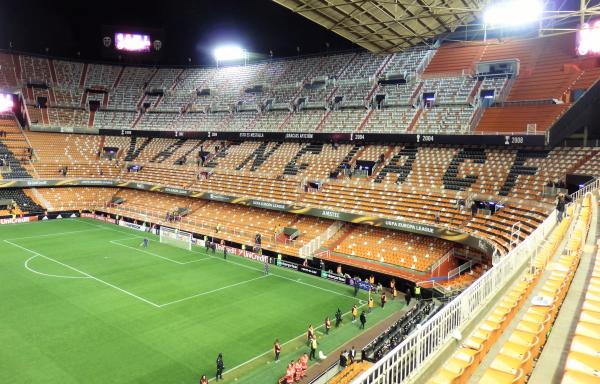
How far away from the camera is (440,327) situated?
29.3ft

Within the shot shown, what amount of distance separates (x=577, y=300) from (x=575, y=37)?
131 feet

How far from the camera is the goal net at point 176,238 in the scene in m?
41.1

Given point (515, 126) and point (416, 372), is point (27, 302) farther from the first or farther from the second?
point (515, 126)

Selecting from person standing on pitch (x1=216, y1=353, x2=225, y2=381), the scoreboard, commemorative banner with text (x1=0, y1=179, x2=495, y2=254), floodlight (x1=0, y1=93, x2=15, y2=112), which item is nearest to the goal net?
commemorative banner with text (x1=0, y1=179, x2=495, y2=254)

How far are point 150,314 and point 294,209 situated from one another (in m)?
19.1

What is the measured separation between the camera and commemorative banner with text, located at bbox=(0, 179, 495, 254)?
29797mm

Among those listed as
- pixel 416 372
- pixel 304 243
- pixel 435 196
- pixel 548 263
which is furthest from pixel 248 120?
pixel 416 372

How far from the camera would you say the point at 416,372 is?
8125mm

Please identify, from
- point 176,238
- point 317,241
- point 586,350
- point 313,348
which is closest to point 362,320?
point 313,348

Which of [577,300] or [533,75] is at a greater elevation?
[533,75]

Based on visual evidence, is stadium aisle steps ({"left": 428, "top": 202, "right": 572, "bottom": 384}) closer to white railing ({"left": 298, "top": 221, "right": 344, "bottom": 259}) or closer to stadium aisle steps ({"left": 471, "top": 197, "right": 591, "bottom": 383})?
stadium aisle steps ({"left": 471, "top": 197, "right": 591, "bottom": 383})

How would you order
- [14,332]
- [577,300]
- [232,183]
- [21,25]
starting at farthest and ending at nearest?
[21,25]
[232,183]
[14,332]
[577,300]

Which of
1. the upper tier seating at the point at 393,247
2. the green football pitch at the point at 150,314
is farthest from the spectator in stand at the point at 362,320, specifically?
the upper tier seating at the point at 393,247

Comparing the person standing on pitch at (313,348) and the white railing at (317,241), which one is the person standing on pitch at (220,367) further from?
the white railing at (317,241)
